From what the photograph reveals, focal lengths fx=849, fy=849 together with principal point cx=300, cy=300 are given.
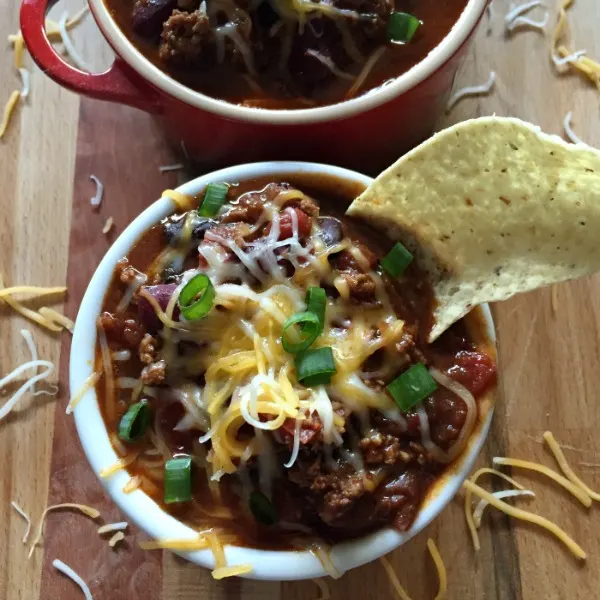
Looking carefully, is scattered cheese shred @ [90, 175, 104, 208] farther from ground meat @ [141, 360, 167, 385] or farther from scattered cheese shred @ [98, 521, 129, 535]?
scattered cheese shred @ [98, 521, 129, 535]

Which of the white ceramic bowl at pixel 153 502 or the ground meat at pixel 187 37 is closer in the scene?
the white ceramic bowl at pixel 153 502

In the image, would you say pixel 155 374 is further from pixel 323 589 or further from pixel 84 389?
pixel 323 589

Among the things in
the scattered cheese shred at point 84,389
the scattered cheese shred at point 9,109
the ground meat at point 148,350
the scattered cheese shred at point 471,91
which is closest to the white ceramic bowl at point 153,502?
the scattered cheese shred at point 84,389

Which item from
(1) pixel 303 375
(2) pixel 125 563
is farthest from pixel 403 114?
(2) pixel 125 563

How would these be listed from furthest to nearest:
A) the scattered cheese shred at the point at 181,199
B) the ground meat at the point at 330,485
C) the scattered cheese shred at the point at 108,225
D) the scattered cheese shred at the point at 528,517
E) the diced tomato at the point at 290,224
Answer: the scattered cheese shred at the point at 108,225
the scattered cheese shred at the point at 528,517
the scattered cheese shred at the point at 181,199
the diced tomato at the point at 290,224
the ground meat at the point at 330,485

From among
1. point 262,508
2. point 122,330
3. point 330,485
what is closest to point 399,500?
point 330,485

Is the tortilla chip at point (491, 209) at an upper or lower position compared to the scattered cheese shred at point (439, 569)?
upper

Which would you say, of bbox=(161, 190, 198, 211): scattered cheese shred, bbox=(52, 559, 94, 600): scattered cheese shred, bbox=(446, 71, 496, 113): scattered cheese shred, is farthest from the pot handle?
bbox=(52, 559, 94, 600): scattered cheese shred

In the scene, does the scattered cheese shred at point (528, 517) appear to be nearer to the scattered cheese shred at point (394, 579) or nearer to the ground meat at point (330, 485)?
the scattered cheese shred at point (394, 579)
